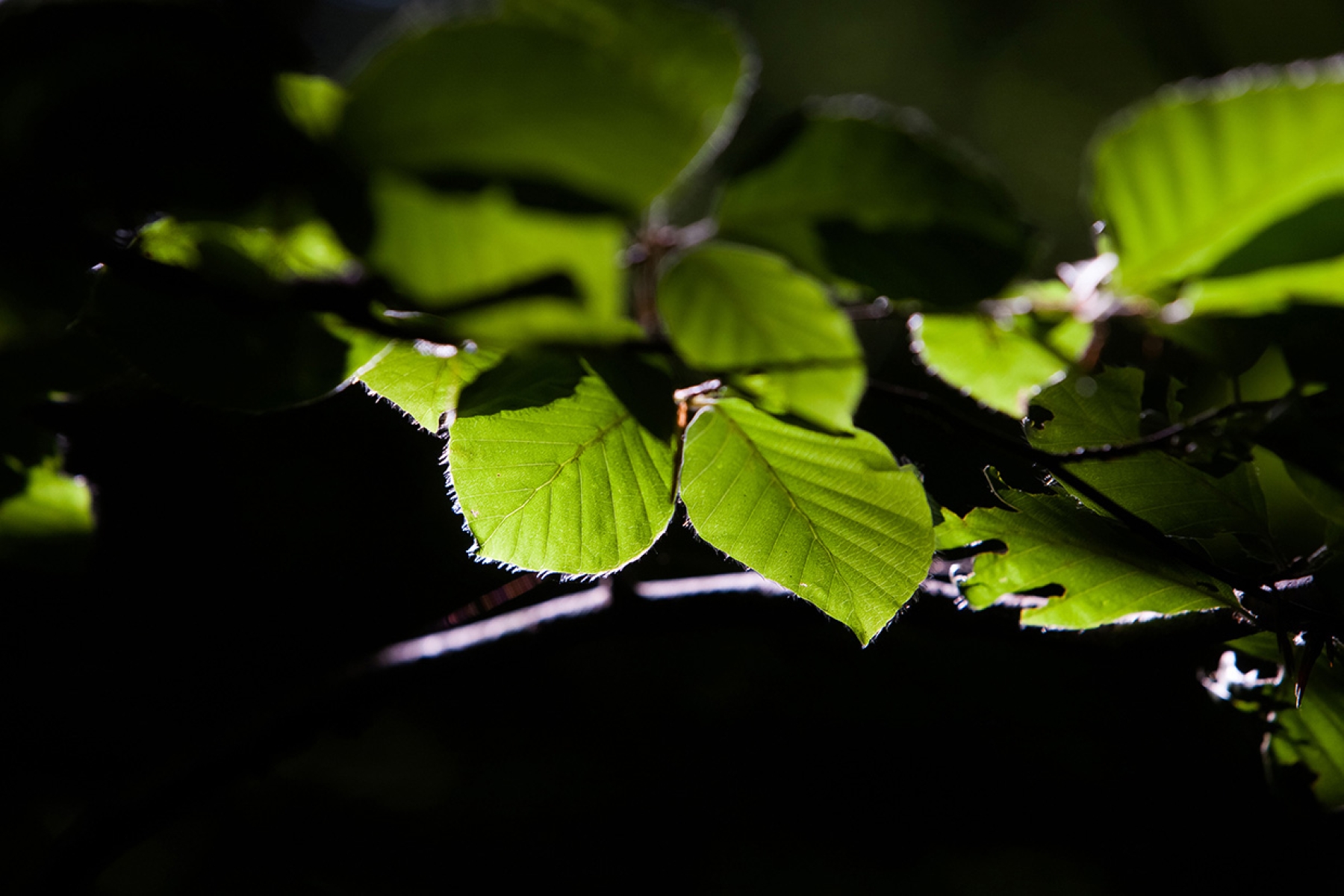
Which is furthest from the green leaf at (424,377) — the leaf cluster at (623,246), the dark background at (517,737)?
the dark background at (517,737)

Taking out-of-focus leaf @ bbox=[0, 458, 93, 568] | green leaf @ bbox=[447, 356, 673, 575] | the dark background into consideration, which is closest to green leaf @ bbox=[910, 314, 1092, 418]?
green leaf @ bbox=[447, 356, 673, 575]

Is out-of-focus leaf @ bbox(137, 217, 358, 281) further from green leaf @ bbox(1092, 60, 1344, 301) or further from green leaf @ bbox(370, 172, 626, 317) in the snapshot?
green leaf @ bbox(1092, 60, 1344, 301)

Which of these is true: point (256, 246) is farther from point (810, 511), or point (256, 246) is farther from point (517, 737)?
point (517, 737)

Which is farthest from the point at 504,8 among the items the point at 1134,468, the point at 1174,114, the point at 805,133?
the point at 1134,468

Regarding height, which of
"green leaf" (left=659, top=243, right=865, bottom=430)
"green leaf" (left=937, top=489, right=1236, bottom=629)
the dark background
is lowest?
the dark background

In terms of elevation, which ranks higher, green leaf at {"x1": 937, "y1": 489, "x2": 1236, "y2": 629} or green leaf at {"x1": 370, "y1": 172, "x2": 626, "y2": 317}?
green leaf at {"x1": 370, "y1": 172, "x2": 626, "y2": 317}

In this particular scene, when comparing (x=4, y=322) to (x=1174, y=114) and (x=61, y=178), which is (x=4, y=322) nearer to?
(x=61, y=178)

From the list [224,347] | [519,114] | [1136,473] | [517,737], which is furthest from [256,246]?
[517,737]
